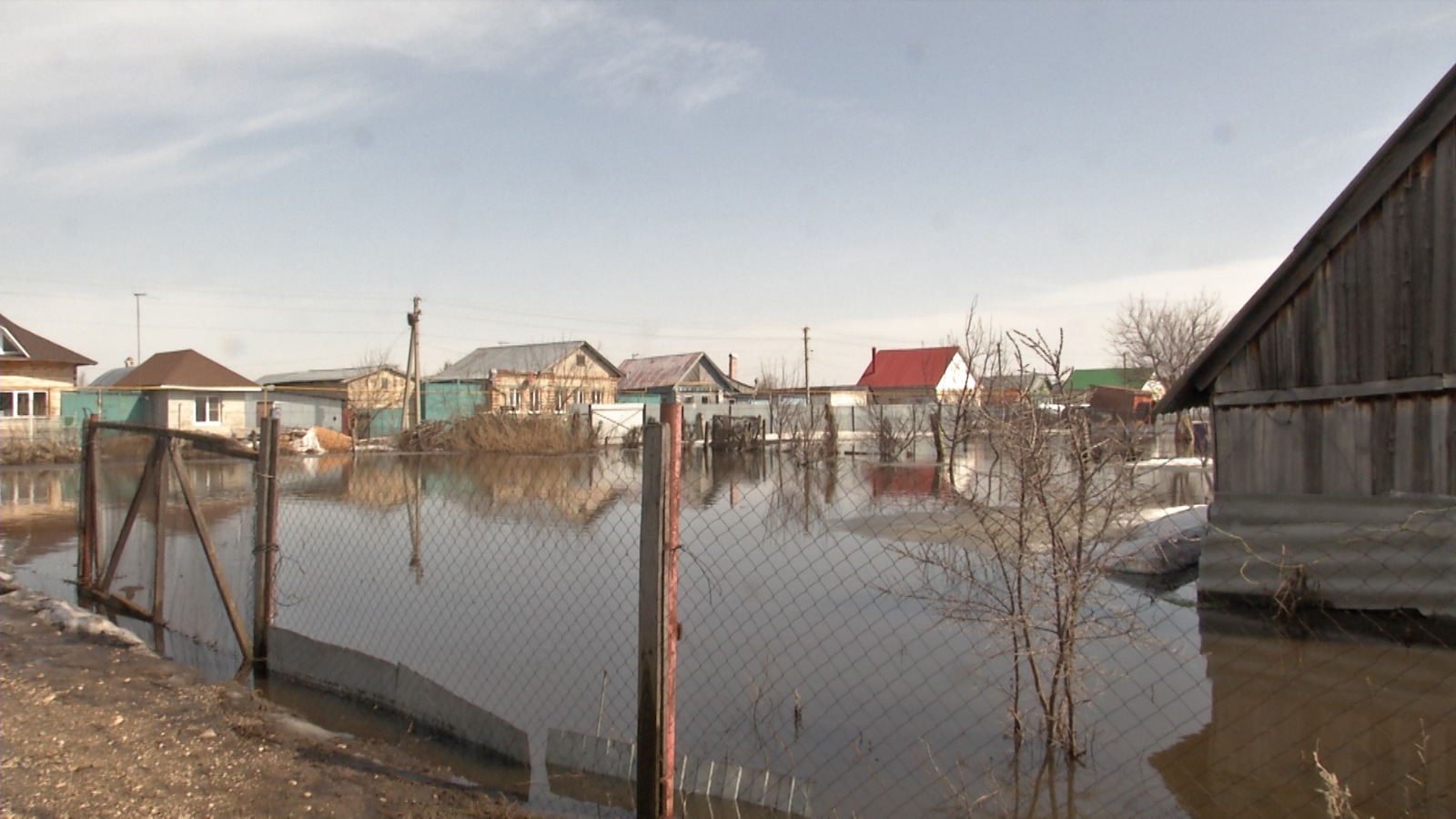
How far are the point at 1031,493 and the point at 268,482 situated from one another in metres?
4.22

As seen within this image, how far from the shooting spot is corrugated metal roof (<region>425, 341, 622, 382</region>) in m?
49.2

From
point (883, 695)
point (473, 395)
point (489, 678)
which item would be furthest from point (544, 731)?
point (473, 395)

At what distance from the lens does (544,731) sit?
4957 mm

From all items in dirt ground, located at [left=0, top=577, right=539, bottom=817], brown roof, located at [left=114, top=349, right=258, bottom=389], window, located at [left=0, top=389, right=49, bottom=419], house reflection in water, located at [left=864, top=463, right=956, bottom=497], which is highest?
brown roof, located at [left=114, top=349, right=258, bottom=389]

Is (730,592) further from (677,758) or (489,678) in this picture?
(677,758)

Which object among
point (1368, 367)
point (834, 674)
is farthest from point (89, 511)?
point (1368, 367)

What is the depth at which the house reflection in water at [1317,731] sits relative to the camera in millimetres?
4180

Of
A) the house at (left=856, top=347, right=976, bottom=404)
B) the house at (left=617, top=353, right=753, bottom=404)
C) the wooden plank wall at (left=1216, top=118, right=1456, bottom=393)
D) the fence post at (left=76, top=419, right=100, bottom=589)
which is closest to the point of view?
the wooden plank wall at (left=1216, top=118, right=1456, bottom=393)

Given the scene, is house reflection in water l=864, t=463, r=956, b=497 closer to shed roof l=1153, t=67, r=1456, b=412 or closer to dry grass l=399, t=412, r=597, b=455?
shed roof l=1153, t=67, r=1456, b=412

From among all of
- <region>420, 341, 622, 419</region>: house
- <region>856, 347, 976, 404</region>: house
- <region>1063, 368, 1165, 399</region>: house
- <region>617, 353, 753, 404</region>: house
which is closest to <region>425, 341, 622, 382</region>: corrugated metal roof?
<region>420, 341, 622, 419</region>: house

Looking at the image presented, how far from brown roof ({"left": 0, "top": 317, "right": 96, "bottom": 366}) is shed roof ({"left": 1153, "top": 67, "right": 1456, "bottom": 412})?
127 ft

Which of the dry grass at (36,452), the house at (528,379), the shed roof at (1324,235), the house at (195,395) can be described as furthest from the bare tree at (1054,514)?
the house at (195,395)

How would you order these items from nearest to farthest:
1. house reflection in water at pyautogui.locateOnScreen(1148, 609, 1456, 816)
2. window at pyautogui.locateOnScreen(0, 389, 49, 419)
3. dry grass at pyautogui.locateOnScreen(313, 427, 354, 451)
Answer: house reflection in water at pyautogui.locateOnScreen(1148, 609, 1456, 816) → dry grass at pyautogui.locateOnScreen(313, 427, 354, 451) → window at pyautogui.locateOnScreen(0, 389, 49, 419)

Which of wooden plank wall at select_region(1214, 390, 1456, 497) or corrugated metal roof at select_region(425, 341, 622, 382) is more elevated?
corrugated metal roof at select_region(425, 341, 622, 382)
